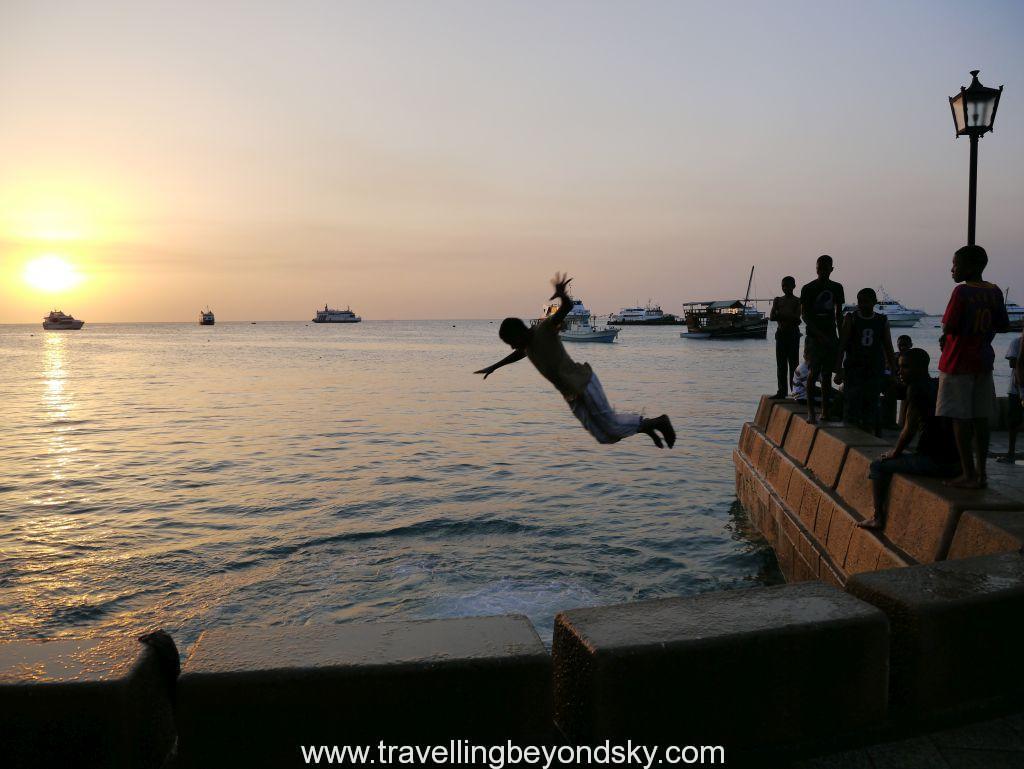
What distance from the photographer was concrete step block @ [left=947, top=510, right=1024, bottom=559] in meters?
4.40

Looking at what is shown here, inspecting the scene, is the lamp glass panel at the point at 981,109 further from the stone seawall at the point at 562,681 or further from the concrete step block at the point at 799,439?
the stone seawall at the point at 562,681

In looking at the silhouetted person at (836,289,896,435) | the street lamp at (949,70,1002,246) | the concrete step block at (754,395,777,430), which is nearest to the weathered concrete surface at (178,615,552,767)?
the silhouetted person at (836,289,896,435)

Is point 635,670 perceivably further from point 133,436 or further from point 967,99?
point 133,436

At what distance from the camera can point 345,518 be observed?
13625mm

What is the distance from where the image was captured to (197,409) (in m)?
31.3

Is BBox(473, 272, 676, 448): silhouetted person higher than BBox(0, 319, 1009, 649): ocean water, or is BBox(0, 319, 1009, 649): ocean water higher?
BBox(473, 272, 676, 448): silhouetted person

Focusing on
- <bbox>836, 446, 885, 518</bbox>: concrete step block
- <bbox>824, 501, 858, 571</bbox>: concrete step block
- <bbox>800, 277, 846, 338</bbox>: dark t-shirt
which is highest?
<bbox>800, 277, 846, 338</bbox>: dark t-shirt

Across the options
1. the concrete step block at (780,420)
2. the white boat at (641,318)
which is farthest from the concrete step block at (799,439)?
the white boat at (641,318)

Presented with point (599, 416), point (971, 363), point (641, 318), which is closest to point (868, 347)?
point (971, 363)

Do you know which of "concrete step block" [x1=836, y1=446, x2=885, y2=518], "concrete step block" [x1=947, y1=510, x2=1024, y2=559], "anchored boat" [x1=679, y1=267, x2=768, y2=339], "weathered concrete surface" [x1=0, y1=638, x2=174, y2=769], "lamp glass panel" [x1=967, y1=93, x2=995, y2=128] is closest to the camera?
"weathered concrete surface" [x1=0, y1=638, x2=174, y2=769]

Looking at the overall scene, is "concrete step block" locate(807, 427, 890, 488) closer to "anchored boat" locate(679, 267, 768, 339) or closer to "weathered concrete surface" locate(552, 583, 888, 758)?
"weathered concrete surface" locate(552, 583, 888, 758)

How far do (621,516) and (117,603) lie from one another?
8305 millimetres

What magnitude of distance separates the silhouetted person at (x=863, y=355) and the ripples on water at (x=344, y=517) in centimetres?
274

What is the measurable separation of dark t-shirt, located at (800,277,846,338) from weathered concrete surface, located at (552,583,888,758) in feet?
23.3
